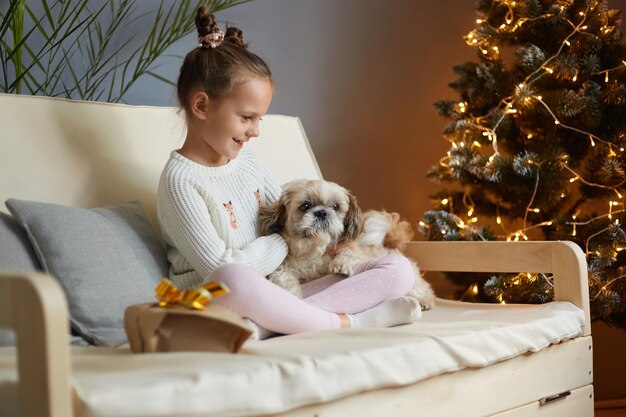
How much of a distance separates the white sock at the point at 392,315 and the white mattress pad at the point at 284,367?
3 cm

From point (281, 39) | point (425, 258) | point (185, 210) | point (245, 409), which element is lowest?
point (425, 258)

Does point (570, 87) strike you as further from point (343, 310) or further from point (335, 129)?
point (343, 310)

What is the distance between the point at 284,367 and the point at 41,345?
38 cm

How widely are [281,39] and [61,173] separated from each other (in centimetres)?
124

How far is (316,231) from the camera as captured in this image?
1.81 meters

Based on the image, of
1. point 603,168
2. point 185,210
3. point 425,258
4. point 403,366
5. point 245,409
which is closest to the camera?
point 245,409

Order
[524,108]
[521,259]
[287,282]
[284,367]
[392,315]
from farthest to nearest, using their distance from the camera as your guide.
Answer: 1. [524,108]
2. [521,259]
3. [287,282]
4. [392,315]
5. [284,367]

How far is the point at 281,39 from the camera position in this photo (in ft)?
9.37

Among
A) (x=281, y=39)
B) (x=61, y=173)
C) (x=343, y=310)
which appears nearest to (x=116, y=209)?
(x=61, y=173)

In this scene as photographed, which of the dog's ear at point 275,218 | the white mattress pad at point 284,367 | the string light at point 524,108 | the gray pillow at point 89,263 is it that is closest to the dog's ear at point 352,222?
the dog's ear at point 275,218

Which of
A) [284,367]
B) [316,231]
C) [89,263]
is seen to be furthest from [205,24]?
[284,367]

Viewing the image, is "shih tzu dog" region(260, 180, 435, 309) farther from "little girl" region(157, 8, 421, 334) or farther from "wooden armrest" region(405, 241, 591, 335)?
"wooden armrest" region(405, 241, 591, 335)

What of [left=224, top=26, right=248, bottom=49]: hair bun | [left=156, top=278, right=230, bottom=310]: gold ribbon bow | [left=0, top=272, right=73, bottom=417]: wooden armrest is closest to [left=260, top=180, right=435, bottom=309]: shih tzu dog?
[left=224, top=26, right=248, bottom=49]: hair bun

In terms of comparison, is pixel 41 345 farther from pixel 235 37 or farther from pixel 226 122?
pixel 235 37
